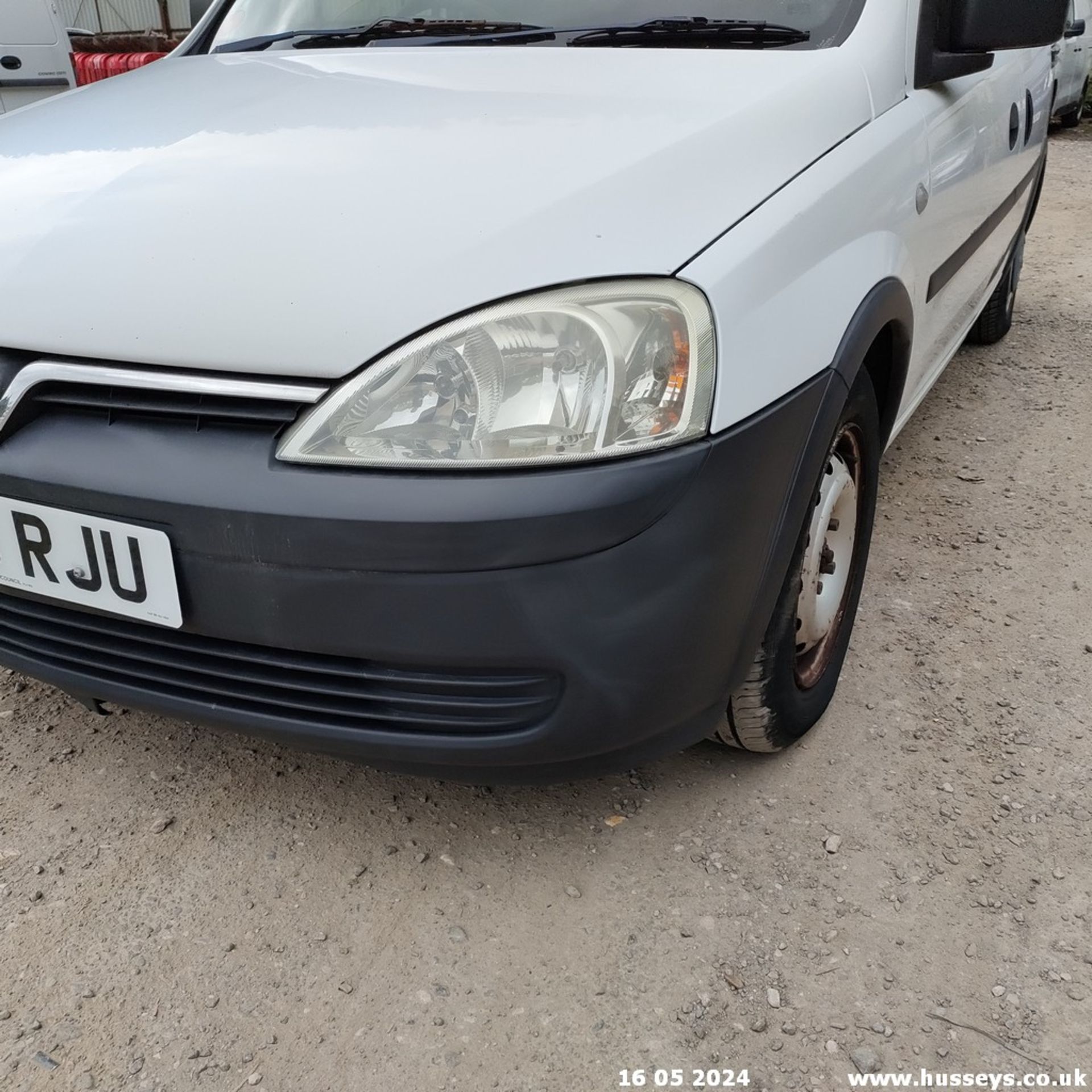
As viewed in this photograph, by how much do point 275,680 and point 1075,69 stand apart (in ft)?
35.4

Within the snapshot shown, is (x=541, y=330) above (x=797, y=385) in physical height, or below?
above

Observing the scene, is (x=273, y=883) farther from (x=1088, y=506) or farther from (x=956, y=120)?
(x=1088, y=506)

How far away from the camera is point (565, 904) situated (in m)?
1.64

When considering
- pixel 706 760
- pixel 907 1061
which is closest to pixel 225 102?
pixel 706 760

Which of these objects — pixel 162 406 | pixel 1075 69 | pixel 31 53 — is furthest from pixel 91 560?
pixel 1075 69

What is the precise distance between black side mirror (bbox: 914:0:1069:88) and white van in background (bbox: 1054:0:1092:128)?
8.04m

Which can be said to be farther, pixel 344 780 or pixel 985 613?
pixel 985 613

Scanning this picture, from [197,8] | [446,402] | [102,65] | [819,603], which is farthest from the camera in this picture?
[102,65]

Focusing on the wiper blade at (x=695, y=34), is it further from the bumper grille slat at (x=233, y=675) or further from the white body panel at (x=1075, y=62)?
the white body panel at (x=1075, y=62)

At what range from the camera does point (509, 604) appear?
1.29 metres

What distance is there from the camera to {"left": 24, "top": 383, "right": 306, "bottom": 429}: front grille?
1.30 meters

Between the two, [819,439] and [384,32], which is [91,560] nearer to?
[819,439]

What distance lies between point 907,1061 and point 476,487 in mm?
934

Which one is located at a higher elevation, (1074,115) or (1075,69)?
(1075,69)
